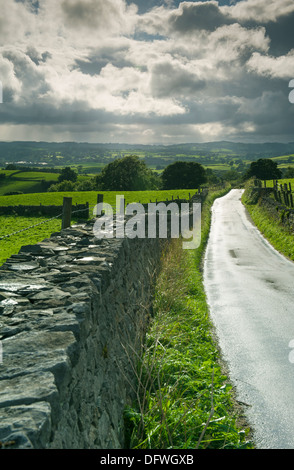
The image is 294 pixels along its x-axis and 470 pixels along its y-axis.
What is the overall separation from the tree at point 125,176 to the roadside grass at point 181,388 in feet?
211

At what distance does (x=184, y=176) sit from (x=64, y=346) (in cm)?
8244

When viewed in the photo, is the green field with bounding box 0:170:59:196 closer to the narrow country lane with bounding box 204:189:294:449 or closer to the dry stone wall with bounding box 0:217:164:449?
the narrow country lane with bounding box 204:189:294:449

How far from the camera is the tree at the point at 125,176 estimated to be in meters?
73.3

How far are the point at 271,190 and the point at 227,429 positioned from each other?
3944cm

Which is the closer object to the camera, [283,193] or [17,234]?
[17,234]

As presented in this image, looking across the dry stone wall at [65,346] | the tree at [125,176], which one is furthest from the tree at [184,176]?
the dry stone wall at [65,346]

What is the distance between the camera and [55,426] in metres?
2.24

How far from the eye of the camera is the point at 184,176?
275 feet

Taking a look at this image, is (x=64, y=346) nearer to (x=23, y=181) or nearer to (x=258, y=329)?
(x=258, y=329)

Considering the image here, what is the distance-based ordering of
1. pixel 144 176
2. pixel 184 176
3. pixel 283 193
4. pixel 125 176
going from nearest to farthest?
1. pixel 283 193
2. pixel 125 176
3. pixel 144 176
4. pixel 184 176

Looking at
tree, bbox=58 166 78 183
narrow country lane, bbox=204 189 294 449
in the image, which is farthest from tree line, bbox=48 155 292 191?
narrow country lane, bbox=204 189 294 449

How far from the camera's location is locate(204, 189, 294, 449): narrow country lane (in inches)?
200

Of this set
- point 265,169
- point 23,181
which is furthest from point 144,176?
point 23,181
